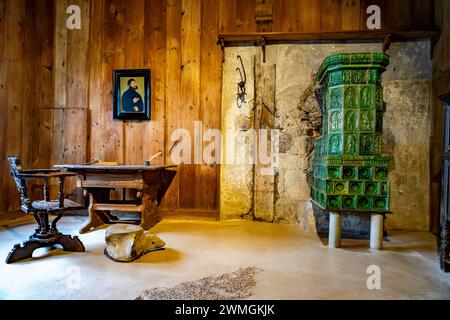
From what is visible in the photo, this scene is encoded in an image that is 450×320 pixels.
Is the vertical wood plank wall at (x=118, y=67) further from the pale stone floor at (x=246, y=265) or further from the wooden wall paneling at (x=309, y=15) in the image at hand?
the pale stone floor at (x=246, y=265)

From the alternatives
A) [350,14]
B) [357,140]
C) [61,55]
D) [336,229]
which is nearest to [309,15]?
[350,14]

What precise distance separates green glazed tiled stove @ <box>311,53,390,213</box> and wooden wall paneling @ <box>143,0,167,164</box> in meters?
2.90

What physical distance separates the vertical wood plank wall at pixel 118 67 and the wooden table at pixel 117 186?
2.05 feet

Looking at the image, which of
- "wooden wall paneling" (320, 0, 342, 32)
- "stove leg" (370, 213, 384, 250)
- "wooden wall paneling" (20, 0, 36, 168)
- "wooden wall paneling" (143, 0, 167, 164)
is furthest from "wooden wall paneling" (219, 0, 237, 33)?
"stove leg" (370, 213, 384, 250)

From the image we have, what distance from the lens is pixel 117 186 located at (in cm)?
409

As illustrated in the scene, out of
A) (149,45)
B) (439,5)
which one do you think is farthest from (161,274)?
(439,5)

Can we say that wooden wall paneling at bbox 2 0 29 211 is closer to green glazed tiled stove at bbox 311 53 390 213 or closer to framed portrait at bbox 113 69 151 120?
framed portrait at bbox 113 69 151 120

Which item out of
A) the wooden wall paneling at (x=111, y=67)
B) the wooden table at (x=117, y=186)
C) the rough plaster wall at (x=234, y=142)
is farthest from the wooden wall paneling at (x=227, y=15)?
the wooden table at (x=117, y=186)

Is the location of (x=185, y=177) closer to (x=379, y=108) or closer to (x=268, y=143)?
(x=268, y=143)

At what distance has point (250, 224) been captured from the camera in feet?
15.4

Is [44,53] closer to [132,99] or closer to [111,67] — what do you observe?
[111,67]

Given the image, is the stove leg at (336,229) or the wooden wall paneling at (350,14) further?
the wooden wall paneling at (350,14)

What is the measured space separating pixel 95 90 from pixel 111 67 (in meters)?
0.52

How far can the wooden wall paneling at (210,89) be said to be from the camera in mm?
4953
